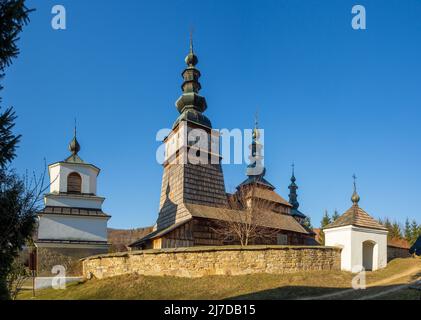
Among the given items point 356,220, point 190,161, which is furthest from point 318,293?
point 190,161

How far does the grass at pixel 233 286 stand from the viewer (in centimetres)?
1428

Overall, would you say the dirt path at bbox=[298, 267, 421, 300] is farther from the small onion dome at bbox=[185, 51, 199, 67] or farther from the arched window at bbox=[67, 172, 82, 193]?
the small onion dome at bbox=[185, 51, 199, 67]

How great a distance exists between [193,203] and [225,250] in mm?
9287

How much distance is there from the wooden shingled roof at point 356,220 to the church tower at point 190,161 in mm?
10138

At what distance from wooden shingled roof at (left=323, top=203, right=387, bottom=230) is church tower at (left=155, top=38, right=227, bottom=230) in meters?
10.1

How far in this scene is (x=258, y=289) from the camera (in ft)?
49.3

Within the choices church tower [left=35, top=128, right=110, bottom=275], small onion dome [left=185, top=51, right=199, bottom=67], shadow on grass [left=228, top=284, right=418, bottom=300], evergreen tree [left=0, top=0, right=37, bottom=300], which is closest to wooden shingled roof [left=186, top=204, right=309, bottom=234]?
church tower [left=35, top=128, right=110, bottom=275]

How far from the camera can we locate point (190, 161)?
28484mm

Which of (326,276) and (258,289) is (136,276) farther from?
(326,276)

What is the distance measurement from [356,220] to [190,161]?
1303 cm

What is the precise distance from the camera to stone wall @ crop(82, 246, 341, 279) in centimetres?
1766

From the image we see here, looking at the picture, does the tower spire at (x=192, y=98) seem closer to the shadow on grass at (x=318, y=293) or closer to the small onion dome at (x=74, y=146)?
the small onion dome at (x=74, y=146)

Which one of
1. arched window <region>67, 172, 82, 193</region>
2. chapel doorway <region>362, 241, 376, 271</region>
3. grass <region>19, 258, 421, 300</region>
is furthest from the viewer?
arched window <region>67, 172, 82, 193</region>

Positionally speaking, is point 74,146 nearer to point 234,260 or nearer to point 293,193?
point 234,260
